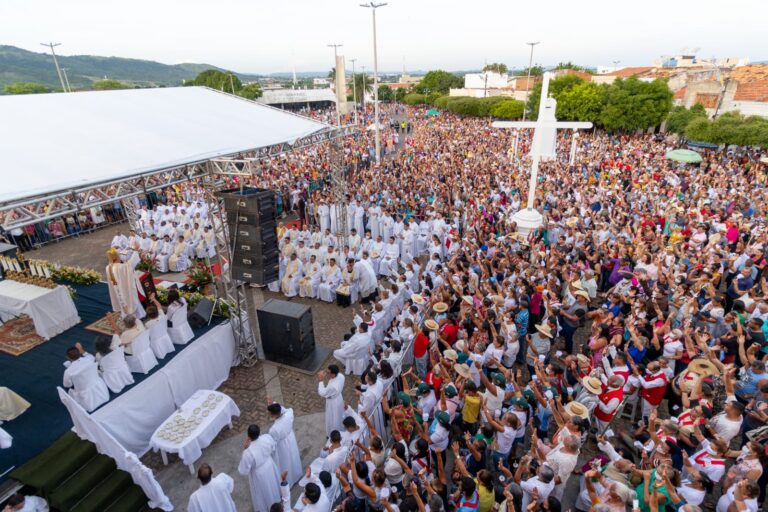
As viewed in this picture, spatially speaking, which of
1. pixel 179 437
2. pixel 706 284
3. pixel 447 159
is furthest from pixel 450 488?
pixel 447 159

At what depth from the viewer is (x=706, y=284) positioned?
292 inches

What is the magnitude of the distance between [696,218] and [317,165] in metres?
17.2

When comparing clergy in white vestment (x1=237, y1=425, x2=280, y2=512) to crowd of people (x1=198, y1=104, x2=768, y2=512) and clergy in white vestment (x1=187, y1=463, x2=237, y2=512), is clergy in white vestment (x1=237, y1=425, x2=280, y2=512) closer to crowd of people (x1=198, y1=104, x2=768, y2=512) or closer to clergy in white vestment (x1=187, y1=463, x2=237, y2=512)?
crowd of people (x1=198, y1=104, x2=768, y2=512)

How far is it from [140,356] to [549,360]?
7.15 m

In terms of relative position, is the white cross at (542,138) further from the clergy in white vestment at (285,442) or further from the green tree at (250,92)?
the green tree at (250,92)

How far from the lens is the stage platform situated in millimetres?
5367

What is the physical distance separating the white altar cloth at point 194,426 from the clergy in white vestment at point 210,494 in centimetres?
140

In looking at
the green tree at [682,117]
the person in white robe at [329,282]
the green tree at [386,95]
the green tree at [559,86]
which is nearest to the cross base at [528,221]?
the person in white robe at [329,282]

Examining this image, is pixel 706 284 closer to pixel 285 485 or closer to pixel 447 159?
pixel 285 485

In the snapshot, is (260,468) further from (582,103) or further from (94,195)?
(582,103)

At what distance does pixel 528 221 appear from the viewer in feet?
39.4

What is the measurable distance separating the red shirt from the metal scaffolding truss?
431cm

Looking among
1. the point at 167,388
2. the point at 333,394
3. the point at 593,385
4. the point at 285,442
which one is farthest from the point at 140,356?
the point at 593,385

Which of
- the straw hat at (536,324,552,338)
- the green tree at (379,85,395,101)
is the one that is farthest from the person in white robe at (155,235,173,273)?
the green tree at (379,85,395,101)
